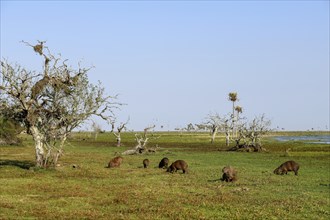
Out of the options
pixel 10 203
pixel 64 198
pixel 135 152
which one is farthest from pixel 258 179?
pixel 135 152

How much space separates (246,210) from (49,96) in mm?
21735

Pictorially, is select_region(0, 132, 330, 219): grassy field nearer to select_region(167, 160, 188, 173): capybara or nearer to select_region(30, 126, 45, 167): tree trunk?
select_region(167, 160, 188, 173): capybara

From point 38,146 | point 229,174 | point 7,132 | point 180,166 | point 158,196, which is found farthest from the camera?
point 7,132

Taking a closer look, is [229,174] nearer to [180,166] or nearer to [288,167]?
[180,166]

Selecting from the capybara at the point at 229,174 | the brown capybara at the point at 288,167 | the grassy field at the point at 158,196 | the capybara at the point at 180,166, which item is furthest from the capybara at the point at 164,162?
the capybara at the point at 229,174

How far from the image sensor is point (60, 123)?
35.3 m

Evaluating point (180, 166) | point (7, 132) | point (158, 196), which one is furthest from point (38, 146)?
point (7, 132)

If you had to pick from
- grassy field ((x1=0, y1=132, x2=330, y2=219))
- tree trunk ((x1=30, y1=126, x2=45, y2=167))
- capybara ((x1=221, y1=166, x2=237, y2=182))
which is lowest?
grassy field ((x1=0, y1=132, x2=330, y2=219))

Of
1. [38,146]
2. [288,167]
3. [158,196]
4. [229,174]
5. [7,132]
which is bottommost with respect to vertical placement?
[158,196]

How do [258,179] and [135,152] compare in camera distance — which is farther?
[135,152]

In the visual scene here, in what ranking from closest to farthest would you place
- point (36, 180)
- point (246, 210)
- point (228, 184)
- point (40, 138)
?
point (246, 210) → point (228, 184) → point (36, 180) → point (40, 138)

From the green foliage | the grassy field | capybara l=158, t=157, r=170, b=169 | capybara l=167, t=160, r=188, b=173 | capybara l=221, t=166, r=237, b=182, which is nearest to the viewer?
the grassy field

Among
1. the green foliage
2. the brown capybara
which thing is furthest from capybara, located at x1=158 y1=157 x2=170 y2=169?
the green foliage

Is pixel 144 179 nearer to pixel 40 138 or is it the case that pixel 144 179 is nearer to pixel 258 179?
pixel 258 179
